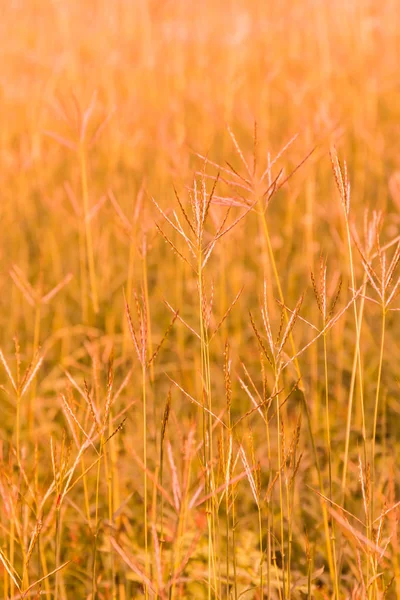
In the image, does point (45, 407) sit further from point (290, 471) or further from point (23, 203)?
point (290, 471)

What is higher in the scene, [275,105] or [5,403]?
[275,105]

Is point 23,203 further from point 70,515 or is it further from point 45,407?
point 70,515

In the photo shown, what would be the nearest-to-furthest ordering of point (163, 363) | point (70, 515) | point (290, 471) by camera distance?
point (290, 471) → point (70, 515) → point (163, 363)

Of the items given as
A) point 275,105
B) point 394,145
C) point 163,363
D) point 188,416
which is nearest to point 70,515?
point 188,416

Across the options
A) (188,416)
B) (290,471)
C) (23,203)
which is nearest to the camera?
(290,471)

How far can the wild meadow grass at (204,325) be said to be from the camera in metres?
0.91

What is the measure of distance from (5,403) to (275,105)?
100 inches

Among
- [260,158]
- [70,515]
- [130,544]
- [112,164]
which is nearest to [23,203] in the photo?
[112,164]

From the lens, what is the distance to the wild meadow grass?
91cm

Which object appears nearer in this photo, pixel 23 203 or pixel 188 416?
pixel 188 416

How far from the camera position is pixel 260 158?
2.87 metres

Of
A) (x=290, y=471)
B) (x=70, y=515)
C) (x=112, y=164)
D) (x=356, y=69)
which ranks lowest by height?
(x=70, y=515)

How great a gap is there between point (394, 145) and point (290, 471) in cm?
259

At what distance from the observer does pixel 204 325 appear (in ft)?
3.01
